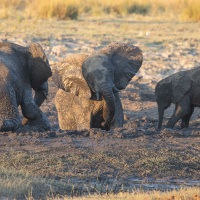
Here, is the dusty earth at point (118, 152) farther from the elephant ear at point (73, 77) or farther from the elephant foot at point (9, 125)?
the elephant ear at point (73, 77)

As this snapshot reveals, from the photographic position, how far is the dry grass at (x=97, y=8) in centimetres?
2902

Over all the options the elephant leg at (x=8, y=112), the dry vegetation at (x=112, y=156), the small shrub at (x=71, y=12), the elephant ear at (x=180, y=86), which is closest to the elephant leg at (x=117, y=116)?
the dry vegetation at (x=112, y=156)

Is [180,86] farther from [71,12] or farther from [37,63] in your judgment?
[71,12]

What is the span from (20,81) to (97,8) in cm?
2316

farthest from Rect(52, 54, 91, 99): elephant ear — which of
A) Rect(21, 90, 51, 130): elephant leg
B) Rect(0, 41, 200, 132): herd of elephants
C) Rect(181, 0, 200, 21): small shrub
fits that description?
Rect(181, 0, 200, 21): small shrub

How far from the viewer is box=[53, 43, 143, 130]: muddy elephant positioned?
11.6 m

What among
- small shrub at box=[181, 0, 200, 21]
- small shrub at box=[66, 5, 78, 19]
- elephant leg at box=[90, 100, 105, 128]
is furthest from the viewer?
small shrub at box=[181, 0, 200, 21]

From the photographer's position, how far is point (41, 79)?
37.4 feet

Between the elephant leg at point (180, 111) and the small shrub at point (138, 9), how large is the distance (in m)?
21.8

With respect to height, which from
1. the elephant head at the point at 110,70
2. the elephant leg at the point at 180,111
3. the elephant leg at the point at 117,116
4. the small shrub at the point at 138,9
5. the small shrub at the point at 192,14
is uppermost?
the elephant head at the point at 110,70

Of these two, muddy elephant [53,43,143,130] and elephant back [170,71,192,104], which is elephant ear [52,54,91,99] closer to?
muddy elephant [53,43,143,130]

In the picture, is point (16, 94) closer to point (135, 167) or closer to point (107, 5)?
point (135, 167)

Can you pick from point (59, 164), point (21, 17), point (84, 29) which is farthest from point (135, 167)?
point (21, 17)

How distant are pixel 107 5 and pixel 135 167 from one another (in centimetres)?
2717
